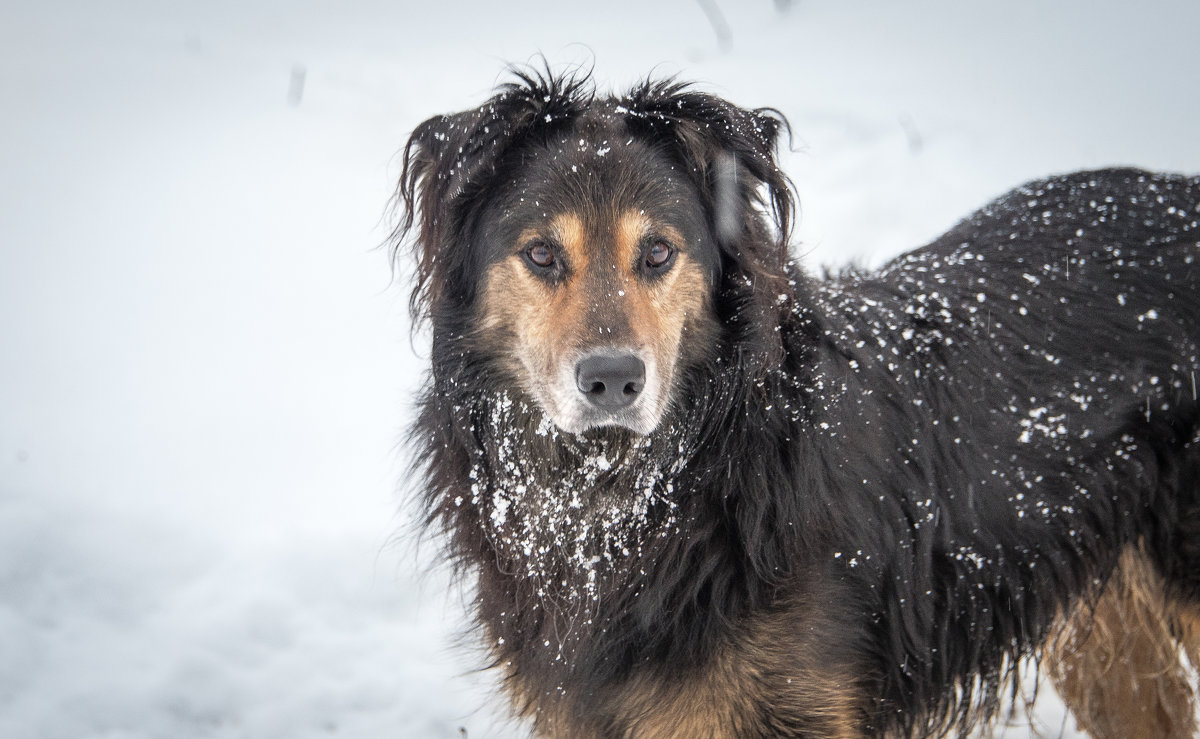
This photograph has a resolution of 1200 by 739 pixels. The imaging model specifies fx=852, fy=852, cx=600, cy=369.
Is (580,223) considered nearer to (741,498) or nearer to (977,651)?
(741,498)

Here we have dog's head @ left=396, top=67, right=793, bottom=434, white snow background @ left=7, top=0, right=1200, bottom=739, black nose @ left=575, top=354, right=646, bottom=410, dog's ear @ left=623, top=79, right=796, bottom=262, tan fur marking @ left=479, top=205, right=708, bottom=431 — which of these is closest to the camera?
black nose @ left=575, top=354, right=646, bottom=410

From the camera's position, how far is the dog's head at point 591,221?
263cm

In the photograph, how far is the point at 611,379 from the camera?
238cm

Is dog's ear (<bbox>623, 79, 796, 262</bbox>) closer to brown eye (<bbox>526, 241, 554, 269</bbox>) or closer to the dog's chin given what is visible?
brown eye (<bbox>526, 241, 554, 269</bbox>)

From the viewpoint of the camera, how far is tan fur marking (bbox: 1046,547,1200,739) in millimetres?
3166

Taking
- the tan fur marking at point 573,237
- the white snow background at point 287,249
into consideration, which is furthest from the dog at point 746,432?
the white snow background at point 287,249

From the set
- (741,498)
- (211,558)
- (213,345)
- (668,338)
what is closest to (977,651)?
(741,498)

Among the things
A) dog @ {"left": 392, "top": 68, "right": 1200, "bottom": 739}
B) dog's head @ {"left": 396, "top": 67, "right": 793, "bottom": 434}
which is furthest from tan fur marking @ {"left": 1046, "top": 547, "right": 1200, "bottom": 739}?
dog's head @ {"left": 396, "top": 67, "right": 793, "bottom": 434}

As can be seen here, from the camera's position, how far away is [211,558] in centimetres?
415

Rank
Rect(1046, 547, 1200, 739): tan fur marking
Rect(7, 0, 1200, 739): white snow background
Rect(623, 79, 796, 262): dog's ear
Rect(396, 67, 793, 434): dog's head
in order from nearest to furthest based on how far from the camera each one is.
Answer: Rect(396, 67, 793, 434): dog's head
Rect(623, 79, 796, 262): dog's ear
Rect(1046, 547, 1200, 739): tan fur marking
Rect(7, 0, 1200, 739): white snow background

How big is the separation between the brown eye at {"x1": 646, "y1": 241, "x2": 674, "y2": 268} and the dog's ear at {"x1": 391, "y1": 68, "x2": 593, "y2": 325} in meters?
0.52

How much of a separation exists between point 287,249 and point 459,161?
4.38 m

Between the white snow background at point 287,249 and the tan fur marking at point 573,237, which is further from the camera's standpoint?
the white snow background at point 287,249

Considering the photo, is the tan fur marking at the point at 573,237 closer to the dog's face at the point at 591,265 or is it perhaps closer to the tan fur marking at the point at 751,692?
the dog's face at the point at 591,265
